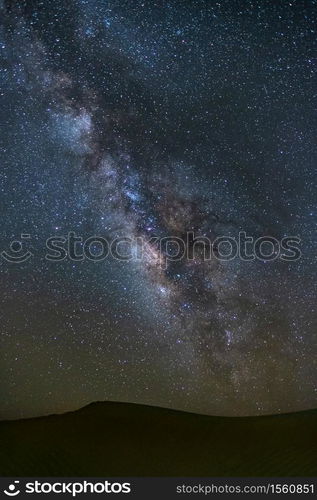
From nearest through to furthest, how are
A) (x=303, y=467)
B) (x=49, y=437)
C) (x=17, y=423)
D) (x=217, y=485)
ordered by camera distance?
(x=217, y=485) → (x=303, y=467) → (x=49, y=437) → (x=17, y=423)

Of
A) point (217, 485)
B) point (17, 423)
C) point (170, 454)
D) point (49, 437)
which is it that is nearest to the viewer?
point (217, 485)

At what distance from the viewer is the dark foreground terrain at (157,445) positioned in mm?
16141

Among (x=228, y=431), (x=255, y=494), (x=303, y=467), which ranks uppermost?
(x=228, y=431)

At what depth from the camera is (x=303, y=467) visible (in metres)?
14.5

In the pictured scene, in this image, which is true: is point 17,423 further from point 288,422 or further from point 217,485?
point 217,485

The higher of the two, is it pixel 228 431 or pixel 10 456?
pixel 228 431

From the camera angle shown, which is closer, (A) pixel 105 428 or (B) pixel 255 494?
(B) pixel 255 494

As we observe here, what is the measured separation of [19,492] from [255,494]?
5317mm

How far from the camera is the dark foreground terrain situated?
53.0ft

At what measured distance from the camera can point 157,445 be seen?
786 inches

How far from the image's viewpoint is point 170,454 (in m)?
18.6

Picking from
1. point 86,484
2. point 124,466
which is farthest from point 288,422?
point 86,484

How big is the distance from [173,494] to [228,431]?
1200 centimetres

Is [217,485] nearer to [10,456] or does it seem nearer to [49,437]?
[10,456]
